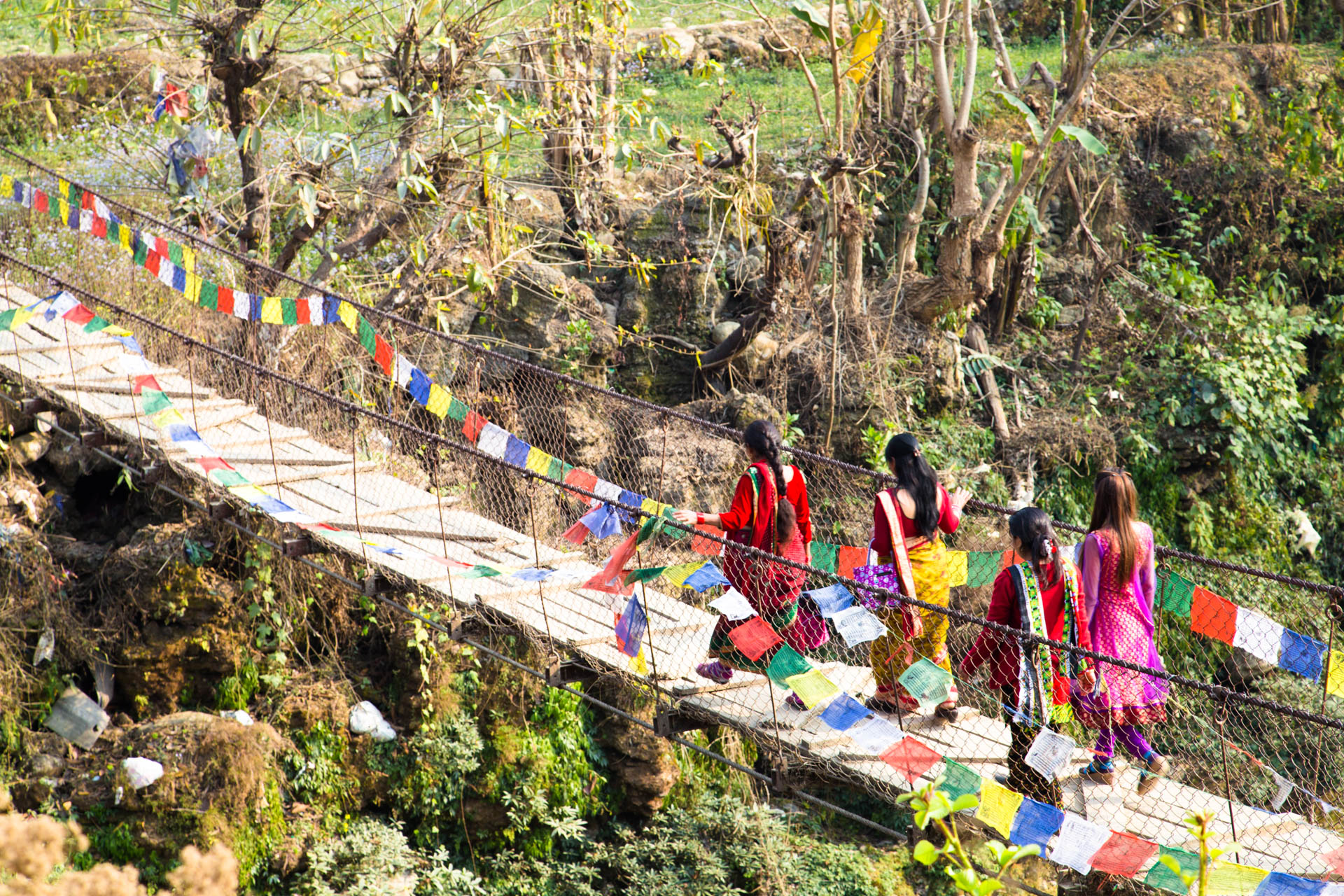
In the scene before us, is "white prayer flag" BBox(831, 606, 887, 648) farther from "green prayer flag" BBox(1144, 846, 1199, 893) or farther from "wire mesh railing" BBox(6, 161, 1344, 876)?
"green prayer flag" BBox(1144, 846, 1199, 893)

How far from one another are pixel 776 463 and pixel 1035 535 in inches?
30.0

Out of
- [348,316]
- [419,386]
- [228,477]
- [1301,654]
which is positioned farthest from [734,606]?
[348,316]

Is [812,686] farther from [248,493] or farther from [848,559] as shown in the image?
[248,493]

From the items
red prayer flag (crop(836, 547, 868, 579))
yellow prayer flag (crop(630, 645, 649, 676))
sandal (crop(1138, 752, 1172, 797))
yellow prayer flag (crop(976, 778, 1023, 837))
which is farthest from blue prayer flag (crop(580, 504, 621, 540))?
sandal (crop(1138, 752, 1172, 797))

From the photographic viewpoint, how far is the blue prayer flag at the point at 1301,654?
3.58 metres

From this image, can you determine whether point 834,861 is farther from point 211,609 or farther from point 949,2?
point 949,2

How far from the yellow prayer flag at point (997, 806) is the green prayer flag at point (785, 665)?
21.5 inches

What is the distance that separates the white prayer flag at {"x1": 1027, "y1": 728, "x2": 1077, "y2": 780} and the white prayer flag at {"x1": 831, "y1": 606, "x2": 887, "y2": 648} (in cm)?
47

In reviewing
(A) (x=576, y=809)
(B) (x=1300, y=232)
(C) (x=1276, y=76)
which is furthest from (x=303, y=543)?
(C) (x=1276, y=76)

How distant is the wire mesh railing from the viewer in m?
3.36

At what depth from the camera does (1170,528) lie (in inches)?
315

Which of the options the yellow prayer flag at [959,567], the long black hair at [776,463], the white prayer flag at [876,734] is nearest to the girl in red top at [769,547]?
the long black hair at [776,463]

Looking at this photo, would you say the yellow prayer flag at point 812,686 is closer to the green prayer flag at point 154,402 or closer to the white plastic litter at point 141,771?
the green prayer flag at point 154,402

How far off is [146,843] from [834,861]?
3324 millimetres
